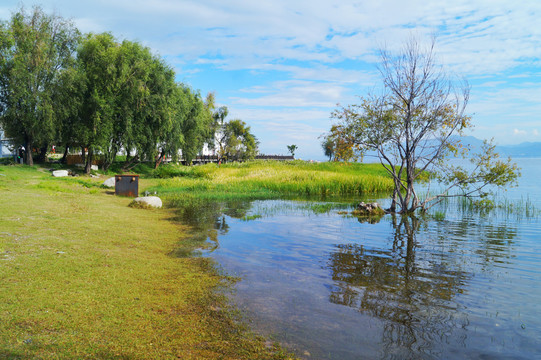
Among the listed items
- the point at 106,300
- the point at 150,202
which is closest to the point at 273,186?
the point at 150,202

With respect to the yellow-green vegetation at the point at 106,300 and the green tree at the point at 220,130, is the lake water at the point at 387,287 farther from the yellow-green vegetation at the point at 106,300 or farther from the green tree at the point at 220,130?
the green tree at the point at 220,130

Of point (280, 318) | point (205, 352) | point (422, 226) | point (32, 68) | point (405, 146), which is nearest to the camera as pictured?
point (205, 352)

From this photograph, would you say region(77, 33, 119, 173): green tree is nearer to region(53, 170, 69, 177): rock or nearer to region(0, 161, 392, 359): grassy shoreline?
region(53, 170, 69, 177): rock

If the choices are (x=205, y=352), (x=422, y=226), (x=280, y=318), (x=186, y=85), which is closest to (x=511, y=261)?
(x=422, y=226)

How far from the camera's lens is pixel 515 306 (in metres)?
6.96

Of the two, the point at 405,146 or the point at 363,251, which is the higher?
the point at 405,146

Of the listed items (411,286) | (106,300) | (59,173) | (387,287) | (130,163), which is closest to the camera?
(106,300)

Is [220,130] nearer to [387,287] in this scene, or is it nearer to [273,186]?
[273,186]

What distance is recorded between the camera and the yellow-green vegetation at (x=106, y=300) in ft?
15.2

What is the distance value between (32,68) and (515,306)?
40.5m

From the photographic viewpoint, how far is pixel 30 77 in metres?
33.0

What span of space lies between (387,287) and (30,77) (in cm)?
3744

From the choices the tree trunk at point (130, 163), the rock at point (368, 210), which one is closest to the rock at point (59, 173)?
the tree trunk at point (130, 163)

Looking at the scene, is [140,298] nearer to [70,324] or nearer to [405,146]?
[70,324]
